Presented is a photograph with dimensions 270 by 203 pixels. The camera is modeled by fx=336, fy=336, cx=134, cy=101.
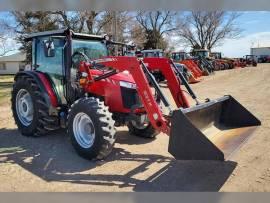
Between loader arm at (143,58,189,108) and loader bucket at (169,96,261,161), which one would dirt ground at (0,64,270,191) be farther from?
loader arm at (143,58,189,108)

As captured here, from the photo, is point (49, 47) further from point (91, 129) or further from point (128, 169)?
point (128, 169)

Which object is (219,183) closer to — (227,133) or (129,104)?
(227,133)

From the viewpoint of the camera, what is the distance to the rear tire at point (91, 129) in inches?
167

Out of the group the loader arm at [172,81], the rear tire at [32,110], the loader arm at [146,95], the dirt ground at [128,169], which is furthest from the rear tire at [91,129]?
the loader arm at [172,81]

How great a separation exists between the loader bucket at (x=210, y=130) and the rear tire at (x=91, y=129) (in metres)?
0.97

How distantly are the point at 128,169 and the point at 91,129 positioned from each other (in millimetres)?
798

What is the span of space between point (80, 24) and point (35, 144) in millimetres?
13997

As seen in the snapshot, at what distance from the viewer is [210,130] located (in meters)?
4.59

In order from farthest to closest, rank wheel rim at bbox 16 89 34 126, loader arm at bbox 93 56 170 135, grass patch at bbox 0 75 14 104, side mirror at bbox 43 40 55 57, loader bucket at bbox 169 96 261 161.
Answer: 1. grass patch at bbox 0 75 14 104
2. wheel rim at bbox 16 89 34 126
3. side mirror at bbox 43 40 55 57
4. loader arm at bbox 93 56 170 135
5. loader bucket at bbox 169 96 261 161

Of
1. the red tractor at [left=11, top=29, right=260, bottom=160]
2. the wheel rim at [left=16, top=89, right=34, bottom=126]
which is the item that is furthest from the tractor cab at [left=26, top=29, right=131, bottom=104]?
the wheel rim at [left=16, top=89, right=34, bottom=126]

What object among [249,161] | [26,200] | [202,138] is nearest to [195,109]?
[202,138]

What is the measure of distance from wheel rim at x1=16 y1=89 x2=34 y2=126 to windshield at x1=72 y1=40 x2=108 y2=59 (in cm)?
A: 127

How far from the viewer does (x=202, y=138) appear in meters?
3.47

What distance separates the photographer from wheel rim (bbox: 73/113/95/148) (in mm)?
4623
